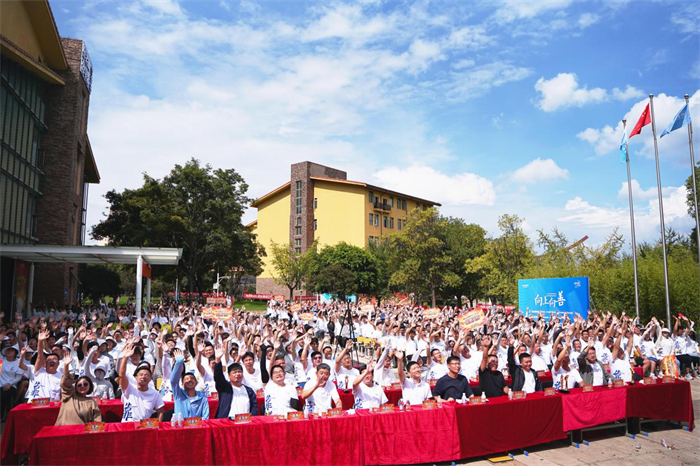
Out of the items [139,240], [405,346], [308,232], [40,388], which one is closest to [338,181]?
[308,232]

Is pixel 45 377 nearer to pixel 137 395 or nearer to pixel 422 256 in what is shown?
pixel 137 395

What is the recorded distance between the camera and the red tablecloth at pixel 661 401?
8.65 metres

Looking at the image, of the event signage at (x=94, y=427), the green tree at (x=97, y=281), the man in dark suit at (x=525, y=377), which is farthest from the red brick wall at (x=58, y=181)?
the man in dark suit at (x=525, y=377)

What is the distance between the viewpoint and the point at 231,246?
4103 cm

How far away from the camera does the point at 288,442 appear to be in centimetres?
607

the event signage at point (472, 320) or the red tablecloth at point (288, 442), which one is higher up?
the event signage at point (472, 320)

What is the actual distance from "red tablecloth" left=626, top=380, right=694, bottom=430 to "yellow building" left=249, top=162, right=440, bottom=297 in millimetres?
49406

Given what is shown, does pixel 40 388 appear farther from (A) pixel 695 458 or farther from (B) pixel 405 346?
(A) pixel 695 458

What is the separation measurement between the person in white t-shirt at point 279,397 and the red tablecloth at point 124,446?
4.01ft

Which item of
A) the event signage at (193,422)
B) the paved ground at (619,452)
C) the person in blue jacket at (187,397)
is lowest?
the paved ground at (619,452)

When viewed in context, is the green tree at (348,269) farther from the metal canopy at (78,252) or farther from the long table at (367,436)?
the long table at (367,436)

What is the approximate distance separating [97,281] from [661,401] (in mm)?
39902

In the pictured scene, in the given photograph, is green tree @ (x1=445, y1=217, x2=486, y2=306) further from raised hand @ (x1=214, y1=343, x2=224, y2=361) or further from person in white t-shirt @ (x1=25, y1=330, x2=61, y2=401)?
person in white t-shirt @ (x1=25, y1=330, x2=61, y2=401)

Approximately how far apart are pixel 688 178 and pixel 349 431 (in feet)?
151
